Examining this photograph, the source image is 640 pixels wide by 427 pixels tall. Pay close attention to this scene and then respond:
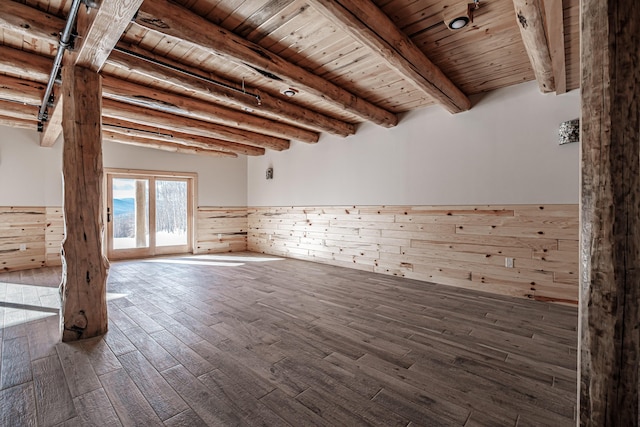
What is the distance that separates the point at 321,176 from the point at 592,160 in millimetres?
5033

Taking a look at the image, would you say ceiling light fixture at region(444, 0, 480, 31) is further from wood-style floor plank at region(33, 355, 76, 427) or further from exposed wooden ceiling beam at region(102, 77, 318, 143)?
wood-style floor plank at region(33, 355, 76, 427)

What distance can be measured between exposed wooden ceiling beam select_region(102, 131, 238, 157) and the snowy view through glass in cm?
84

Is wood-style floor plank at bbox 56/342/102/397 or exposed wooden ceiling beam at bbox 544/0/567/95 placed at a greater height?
exposed wooden ceiling beam at bbox 544/0/567/95

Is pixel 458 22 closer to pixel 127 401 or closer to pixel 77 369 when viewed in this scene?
pixel 127 401

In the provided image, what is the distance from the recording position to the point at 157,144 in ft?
19.6

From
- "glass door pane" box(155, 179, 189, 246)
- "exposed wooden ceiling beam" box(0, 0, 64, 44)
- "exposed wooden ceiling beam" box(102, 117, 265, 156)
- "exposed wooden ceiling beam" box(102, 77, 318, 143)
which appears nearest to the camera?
"exposed wooden ceiling beam" box(0, 0, 64, 44)

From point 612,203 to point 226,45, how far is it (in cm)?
272

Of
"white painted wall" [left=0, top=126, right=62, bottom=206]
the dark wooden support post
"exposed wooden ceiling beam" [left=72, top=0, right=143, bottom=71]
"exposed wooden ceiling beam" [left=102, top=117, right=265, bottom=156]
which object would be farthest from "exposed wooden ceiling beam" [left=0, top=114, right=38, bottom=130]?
the dark wooden support post

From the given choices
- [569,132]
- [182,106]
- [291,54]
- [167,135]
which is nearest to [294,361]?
[291,54]

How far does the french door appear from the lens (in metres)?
6.10

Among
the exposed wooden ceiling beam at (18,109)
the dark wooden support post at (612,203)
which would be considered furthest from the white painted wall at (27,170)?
the dark wooden support post at (612,203)

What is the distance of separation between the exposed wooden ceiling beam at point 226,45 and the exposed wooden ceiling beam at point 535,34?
1.93m

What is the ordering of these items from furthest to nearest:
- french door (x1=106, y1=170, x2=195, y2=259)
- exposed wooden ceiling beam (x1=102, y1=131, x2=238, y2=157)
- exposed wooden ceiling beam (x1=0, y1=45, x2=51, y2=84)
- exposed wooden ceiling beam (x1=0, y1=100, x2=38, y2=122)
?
1. french door (x1=106, y1=170, x2=195, y2=259)
2. exposed wooden ceiling beam (x1=102, y1=131, x2=238, y2=157)
3. exposed wooden ceiling beam (x1=0, y1=100, x2=38, y2=122)
4. exposed wooden ceiling beam (x1=0, y1=45, x2=51, y2=84)

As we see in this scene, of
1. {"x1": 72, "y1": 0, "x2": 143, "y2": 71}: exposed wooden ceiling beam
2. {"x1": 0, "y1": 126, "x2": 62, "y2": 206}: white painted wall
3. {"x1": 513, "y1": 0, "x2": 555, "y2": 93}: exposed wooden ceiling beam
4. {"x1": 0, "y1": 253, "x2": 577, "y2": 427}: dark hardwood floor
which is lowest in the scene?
{"x1": 0, "y1": 253, "x2": 577, "y2": 427}: dark hardwood floor
